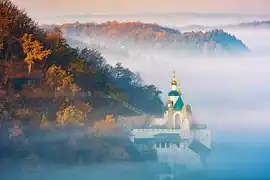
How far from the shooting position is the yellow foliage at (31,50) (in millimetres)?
13328

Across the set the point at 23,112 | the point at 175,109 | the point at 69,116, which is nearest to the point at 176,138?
the point at 175,109

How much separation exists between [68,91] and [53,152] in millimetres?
853

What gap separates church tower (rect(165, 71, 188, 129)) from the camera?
14.0 metres

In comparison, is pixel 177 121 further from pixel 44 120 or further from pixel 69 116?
pixel 44 120

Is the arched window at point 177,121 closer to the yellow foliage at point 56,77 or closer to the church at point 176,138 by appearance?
the church at point 176,138

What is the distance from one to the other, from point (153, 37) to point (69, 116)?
2.06 m

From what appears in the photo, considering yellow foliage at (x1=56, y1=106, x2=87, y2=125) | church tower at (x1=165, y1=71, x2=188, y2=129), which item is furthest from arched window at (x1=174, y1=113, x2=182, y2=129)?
yellow foliage at (x1=56, y1=106, x2=87, y2=125)

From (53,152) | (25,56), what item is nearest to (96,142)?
(53,152)

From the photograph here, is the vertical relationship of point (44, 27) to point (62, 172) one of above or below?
above

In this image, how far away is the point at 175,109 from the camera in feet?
46.6

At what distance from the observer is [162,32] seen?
14477 mm

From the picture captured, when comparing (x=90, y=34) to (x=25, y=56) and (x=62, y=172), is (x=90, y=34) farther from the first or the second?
(x=62, y=172)

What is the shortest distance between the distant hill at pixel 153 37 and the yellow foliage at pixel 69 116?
1.54 metres

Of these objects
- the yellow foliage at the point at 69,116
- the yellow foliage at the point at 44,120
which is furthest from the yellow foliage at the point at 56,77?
the yellow foliage at the point at 44,120
